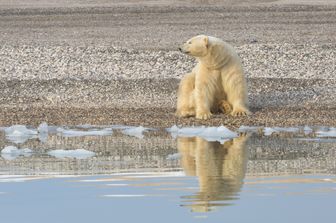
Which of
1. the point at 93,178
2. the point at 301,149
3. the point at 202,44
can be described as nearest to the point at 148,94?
the point at 202,44

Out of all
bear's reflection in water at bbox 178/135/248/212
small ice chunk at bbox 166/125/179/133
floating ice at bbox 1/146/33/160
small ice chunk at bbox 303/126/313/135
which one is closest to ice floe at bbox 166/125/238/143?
small ice chunk at bbox 166/125/179/133

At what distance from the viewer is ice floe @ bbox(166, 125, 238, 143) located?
13.2m

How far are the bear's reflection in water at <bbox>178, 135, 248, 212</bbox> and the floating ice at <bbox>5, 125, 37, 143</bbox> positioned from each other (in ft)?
5.82

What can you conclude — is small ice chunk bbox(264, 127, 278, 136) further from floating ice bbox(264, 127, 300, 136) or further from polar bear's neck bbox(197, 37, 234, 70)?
polar bear's neck bbox(197, 37, 234, 70)

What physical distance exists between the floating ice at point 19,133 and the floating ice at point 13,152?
104cm

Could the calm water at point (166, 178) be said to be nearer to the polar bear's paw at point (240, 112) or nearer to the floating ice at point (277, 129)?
the floating ice at point (277, 129)

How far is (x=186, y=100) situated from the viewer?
51.1ft

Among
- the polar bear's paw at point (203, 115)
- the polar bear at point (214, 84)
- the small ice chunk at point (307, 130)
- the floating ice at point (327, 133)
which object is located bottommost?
the floating ice at point (327, 133)

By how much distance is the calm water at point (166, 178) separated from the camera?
331 inches

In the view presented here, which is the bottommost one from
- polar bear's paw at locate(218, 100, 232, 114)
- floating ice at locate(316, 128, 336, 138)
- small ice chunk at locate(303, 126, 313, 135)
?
floating ice at locate(316, 128, 336, 138)

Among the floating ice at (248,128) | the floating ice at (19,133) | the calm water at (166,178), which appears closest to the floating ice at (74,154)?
the calm water at (166,178)

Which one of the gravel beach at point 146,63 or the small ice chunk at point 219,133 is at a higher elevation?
the gravel beach at point 146,63

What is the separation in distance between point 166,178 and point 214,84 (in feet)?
18.2

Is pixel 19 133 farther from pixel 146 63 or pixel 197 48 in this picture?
pixel 146 63
